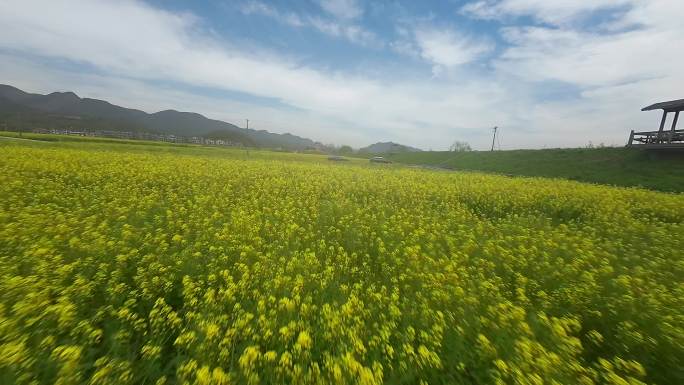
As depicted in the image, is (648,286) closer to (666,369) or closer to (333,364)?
(666,369)

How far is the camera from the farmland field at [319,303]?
102 inches

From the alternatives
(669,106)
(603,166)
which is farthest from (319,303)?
(669,106)

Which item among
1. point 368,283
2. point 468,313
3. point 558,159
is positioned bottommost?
point 368,283

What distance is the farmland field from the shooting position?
258 centimetres

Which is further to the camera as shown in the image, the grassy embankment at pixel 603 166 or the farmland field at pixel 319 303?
the grassy embankment at pixel 603 166

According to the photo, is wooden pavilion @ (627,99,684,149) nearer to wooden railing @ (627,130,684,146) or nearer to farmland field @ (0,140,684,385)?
wooden railing @ (627,130,684,146)

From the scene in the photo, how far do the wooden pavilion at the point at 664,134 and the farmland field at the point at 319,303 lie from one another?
75.0 feet

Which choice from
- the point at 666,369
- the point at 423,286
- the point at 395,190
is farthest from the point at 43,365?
the point at 395,190

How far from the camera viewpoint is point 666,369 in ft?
9.48

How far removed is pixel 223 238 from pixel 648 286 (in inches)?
299

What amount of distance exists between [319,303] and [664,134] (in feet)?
110

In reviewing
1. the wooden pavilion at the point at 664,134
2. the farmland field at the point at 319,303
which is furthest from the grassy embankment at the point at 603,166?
the farmland field at the point at 319,303

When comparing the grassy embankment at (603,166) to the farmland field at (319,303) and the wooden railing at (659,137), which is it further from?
the farmland field at (319,303)

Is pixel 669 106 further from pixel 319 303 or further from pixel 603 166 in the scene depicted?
pixel 319 303
